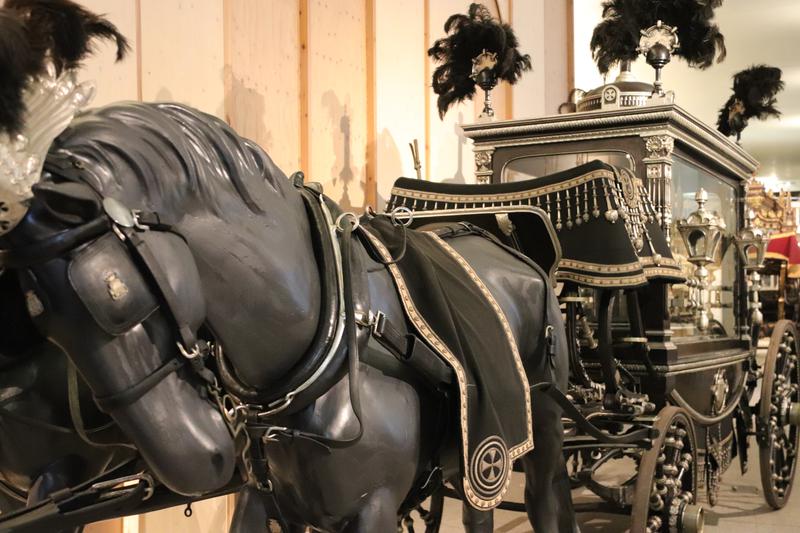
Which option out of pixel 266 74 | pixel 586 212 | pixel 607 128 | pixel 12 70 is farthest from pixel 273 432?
pixel 607 128

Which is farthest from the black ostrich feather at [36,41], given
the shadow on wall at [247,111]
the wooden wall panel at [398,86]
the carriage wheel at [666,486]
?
the wooden wall panel at [398,86]

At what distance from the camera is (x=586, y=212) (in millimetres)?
2547

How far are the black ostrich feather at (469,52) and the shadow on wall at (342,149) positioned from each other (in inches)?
16.8

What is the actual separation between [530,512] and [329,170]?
1889 mm

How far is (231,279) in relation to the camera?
1.15 meters

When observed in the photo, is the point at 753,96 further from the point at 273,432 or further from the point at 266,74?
the point at 273,432

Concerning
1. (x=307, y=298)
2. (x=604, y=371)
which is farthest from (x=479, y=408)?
(x=604, y=371)

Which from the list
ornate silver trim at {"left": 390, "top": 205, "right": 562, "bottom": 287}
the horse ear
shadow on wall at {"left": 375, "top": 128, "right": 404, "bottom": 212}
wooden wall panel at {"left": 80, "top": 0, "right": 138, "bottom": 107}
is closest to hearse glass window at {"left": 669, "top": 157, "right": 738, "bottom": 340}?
ornate silver trim at {"left": 390, "top": 205, "right": 562, "bottom": 287}

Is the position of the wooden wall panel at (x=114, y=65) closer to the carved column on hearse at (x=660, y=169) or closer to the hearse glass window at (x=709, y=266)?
the carved column on hearse at (x=660, y=169)

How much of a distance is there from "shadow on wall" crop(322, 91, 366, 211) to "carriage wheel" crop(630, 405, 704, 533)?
1.63 metres

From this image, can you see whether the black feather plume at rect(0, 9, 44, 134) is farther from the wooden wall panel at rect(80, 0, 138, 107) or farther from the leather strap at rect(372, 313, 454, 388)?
the wooden wall panel at rect(80, 0, 138, 107)

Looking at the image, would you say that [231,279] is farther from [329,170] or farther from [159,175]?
[329,170]

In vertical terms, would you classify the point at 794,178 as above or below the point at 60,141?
above

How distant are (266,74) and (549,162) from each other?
120cm
